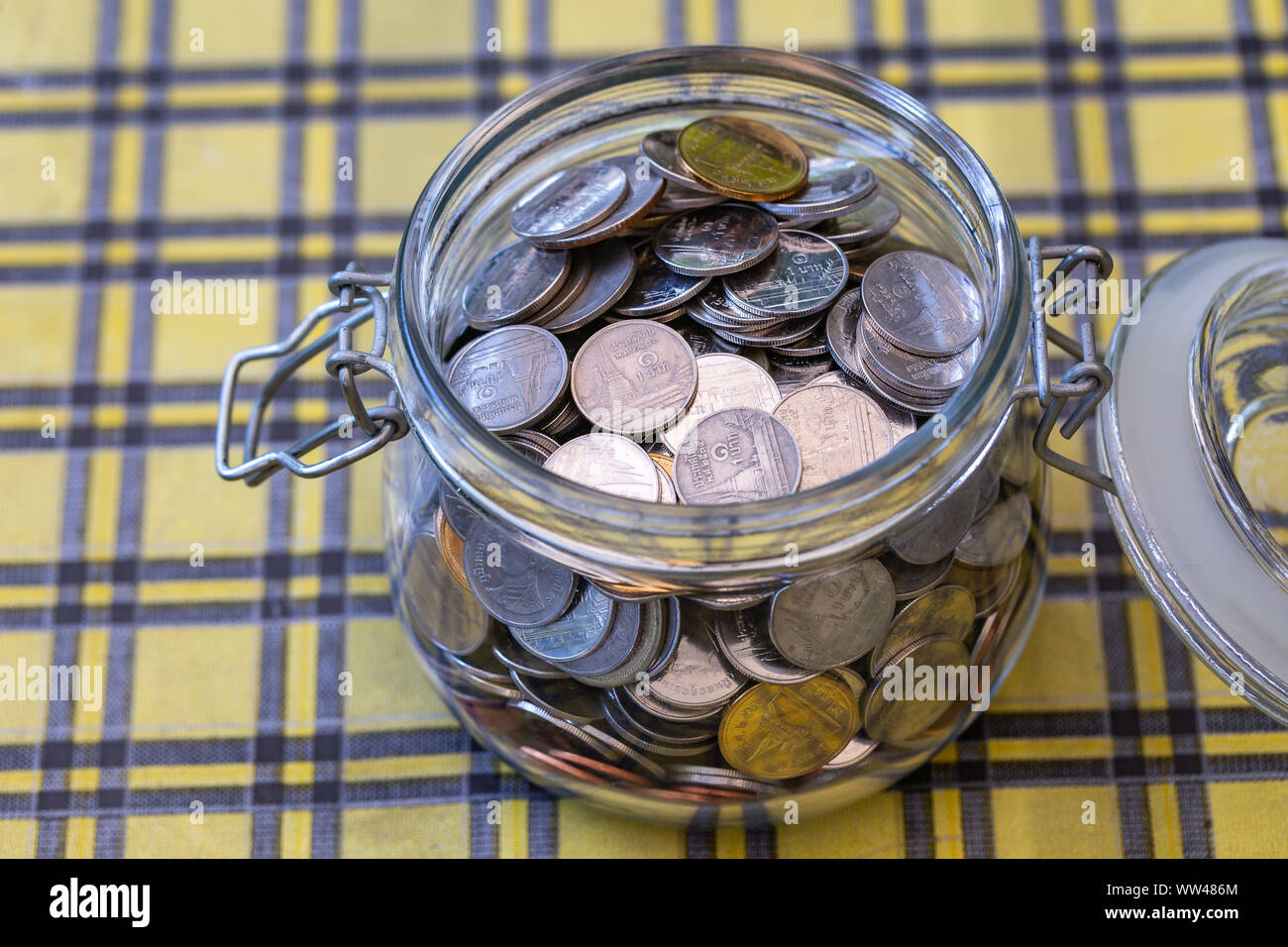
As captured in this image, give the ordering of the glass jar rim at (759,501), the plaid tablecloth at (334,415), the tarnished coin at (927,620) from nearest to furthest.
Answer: the glass jar rim at (759,501) → the tarnished coin at (927,620) → the plaid tablecloth at (334,415)

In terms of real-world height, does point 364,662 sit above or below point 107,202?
below

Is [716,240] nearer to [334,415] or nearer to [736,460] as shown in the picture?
[736,460]

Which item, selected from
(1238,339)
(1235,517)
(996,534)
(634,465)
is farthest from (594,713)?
(1238,339)

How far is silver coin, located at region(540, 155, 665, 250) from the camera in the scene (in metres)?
0.76

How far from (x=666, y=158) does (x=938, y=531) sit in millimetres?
294

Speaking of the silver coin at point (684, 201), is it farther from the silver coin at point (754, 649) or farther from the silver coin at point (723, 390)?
the silver coin at point (754, 649)

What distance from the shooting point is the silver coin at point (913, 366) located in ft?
2.36

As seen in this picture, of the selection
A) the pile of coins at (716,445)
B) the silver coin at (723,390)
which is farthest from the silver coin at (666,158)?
the silver coin at (723,390)

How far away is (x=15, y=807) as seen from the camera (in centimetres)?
93

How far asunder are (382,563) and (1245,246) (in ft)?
2.27

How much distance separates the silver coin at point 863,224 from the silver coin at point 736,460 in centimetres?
14
